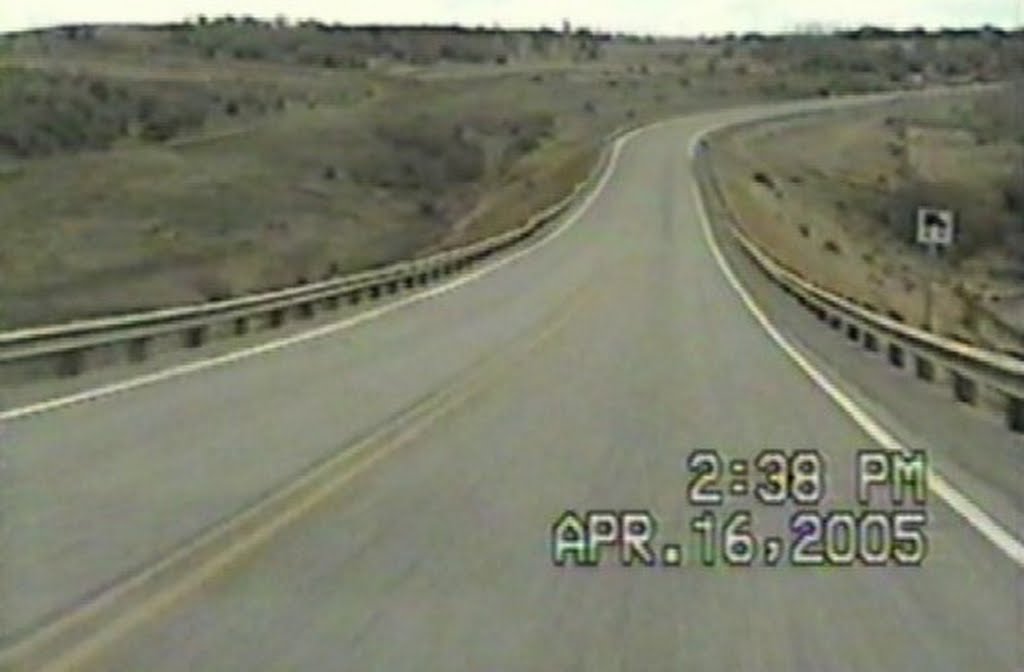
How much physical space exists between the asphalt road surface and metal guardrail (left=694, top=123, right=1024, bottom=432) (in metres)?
0.33

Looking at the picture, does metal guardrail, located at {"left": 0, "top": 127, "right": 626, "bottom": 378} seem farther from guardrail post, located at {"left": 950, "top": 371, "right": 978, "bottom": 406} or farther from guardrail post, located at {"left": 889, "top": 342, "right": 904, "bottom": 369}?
guardrail post, located at {"left": 950, "top": 371, "right": 978, "bottom": 406}

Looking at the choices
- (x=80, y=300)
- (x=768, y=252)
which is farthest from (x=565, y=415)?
(x=768, y=252)

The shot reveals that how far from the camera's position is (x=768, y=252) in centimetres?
6488

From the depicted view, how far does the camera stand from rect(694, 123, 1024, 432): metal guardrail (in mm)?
21188

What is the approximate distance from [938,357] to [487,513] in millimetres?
11452

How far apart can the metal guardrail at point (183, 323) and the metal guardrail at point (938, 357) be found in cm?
807

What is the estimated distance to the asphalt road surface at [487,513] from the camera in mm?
10531

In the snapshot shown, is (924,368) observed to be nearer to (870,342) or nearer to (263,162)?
(870,342)

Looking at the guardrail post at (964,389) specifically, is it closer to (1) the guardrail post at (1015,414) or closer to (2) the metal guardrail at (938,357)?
(2) the metal guardrail at (938,357)

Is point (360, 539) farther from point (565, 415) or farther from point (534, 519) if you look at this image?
point (565, 415)

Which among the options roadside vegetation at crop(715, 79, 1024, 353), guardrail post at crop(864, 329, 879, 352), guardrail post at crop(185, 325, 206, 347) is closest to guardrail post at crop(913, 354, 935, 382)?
guardrail post at crop(864, 329, 879, 352)

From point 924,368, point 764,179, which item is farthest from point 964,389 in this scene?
point 764,179

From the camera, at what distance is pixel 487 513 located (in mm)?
14945

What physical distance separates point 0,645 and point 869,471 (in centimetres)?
837
